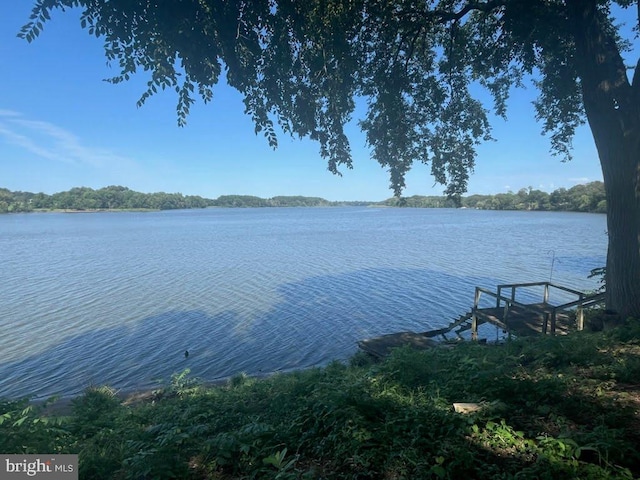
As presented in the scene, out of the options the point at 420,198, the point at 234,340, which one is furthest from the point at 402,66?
the point at 420,198

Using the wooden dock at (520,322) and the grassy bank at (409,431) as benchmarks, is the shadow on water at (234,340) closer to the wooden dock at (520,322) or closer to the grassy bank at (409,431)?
the wooden dock at (520,322)

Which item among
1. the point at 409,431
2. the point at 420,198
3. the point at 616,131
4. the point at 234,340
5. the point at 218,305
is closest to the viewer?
the point at 409,431

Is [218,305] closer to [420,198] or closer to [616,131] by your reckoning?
[616,131]

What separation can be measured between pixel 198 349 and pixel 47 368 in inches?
210

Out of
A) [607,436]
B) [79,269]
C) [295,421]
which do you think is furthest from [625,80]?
[79,269]

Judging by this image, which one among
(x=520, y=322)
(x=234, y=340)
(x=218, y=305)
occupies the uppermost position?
(x=520, y=322)

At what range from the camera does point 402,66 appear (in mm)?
9258

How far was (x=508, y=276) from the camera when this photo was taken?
26.2 m

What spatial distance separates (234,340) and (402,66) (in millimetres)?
12556

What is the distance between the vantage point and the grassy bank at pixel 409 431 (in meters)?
3.23

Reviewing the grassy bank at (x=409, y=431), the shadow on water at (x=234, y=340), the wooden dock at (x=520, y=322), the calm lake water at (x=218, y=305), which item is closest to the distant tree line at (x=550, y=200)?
the calm lake water at (x=218, y=305)

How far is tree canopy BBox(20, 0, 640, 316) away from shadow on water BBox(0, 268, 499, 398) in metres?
8.80

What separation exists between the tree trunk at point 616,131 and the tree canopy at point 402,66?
2 cm

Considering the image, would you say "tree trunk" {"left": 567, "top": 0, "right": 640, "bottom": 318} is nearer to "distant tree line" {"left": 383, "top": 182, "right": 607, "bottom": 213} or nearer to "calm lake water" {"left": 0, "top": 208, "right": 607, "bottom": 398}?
"calm lake water" {"left": 0, "top": 208, "right": 607, "bottom": 398}
